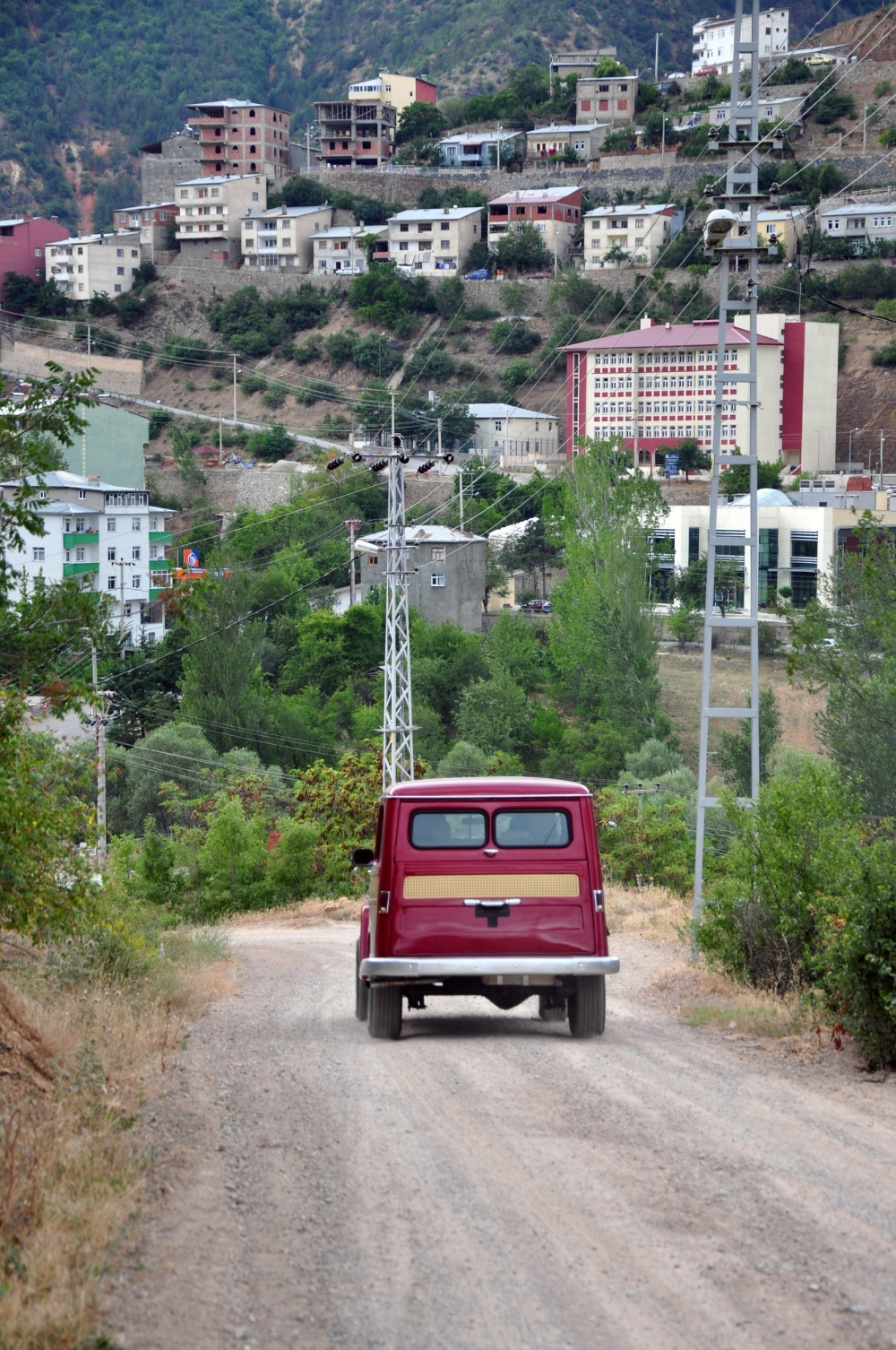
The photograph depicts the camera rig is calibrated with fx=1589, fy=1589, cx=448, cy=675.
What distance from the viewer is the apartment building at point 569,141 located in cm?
13300

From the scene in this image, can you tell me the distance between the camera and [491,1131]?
7.30 m

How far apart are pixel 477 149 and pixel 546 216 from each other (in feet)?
76.8

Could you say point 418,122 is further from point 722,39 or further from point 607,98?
point 722,39

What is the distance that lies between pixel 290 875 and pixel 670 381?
6473 cm

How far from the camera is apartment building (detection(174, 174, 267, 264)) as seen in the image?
127688 millimetres

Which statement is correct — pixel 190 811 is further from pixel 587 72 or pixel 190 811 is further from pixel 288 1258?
pixel 587 72

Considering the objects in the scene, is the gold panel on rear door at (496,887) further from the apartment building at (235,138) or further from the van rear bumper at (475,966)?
the apartment building at (235,138)

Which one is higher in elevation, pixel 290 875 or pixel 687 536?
pixel 687 536

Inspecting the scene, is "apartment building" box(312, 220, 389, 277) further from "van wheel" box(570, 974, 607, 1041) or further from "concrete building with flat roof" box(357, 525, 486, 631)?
"van wheel" box(570, 974, 607, 1041)

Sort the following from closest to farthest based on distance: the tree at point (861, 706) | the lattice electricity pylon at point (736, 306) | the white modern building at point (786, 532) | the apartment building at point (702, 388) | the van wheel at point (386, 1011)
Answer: the van wheel at point (386, 1011) < the lattice electricity pylon at point (736, 306) < the tree at point (861, 706) < the white modern building at point (786, 532) < the apartment building at point (702, 388)

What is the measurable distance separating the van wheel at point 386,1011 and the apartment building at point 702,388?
263 ft

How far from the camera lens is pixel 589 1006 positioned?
34.1 ft

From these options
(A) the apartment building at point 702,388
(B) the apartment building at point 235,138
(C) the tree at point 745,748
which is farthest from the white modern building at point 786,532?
(B) the apartment building at point 235,138

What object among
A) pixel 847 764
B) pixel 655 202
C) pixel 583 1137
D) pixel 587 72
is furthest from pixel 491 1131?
pixel 587 72
